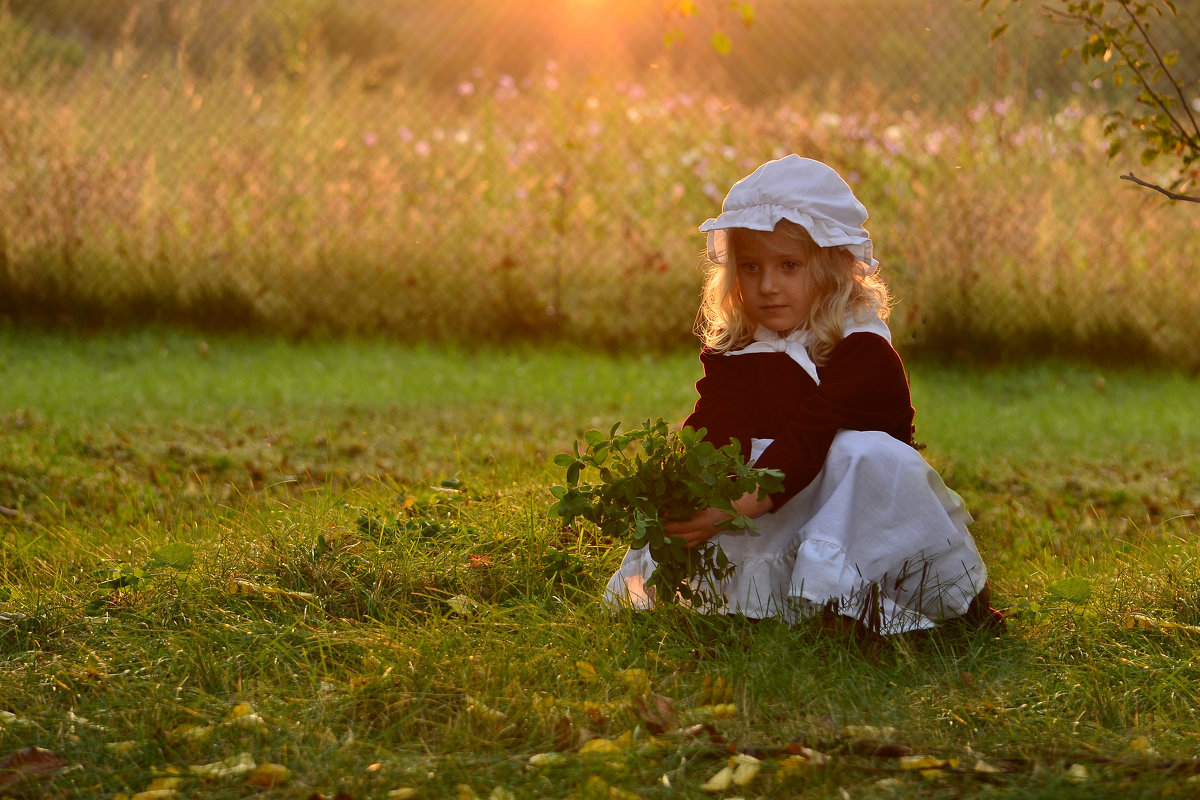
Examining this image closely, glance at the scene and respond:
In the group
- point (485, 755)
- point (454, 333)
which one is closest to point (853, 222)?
point (485, 755)

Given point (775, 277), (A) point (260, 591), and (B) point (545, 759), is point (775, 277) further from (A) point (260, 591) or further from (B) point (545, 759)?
(A) point (260, 591)

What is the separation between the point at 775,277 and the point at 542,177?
5.56 m

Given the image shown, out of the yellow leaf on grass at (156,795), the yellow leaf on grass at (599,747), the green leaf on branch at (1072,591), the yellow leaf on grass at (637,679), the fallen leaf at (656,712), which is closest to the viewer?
the yellow leaf on grass at (156,795)

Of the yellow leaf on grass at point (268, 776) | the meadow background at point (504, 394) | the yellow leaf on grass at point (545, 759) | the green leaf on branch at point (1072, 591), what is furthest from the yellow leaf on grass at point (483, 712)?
the green leaf on branch at point (1072, 591)

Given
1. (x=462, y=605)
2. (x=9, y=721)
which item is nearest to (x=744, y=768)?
(x=462, y=605)

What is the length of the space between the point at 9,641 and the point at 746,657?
1590 mm

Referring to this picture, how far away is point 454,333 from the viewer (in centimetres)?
708

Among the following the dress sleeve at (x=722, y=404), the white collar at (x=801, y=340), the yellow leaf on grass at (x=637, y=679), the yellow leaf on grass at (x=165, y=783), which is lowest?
the yellow leaf on grass at (x=165, y=783)

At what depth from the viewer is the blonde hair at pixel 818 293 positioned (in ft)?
8.50

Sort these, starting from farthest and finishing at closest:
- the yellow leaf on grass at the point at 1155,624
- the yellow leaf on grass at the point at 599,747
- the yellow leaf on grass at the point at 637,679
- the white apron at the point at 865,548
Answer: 1. the yellow leaf on grass at the point at 1155,624
2. the white apron at the point at 865,548
3. the yellow leaf on grass at the point at 637,679
4. the yellow leaf on grass at the point at 599,747

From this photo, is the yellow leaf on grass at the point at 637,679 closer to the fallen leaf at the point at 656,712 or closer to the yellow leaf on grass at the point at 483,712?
the fallen leaf at the point at 656,712

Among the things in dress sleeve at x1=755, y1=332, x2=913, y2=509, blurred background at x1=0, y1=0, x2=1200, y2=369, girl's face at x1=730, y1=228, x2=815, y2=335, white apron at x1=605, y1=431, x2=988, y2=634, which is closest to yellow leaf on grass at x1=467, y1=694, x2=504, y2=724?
white apron at x1=605, y1=431, x2=988, y2=634

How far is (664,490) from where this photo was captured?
2359mm

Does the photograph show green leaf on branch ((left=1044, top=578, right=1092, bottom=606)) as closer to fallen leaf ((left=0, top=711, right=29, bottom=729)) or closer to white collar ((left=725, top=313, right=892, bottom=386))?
white collar ((left=725, top=313, right=892, bottom=386))
